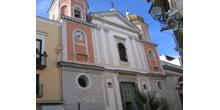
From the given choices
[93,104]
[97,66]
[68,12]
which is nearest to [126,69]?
[97,66]

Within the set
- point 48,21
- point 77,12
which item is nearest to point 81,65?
point 48,21

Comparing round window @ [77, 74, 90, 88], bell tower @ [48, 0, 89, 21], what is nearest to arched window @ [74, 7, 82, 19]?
bell tower @ [48, 0, 89, 21]

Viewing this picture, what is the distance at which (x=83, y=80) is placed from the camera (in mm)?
14367

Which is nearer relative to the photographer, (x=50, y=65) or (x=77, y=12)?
(x=50, y=65)

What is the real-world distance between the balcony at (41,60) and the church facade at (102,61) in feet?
3.39

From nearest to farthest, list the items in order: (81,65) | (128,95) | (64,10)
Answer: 1. (81,65)
2. (128,95)
3. (64,10)

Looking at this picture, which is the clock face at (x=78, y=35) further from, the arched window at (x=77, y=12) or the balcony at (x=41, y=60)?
the balcony at (x=41, y=60)

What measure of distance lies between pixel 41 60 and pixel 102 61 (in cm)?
466

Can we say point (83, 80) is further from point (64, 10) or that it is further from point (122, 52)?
point (64, 10)

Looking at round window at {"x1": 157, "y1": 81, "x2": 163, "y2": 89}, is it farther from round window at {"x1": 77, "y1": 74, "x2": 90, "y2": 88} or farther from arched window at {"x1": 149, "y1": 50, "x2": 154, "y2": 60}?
round window at {"x1": 77, "y1": 74, "x2": 90, "y2": 88}
